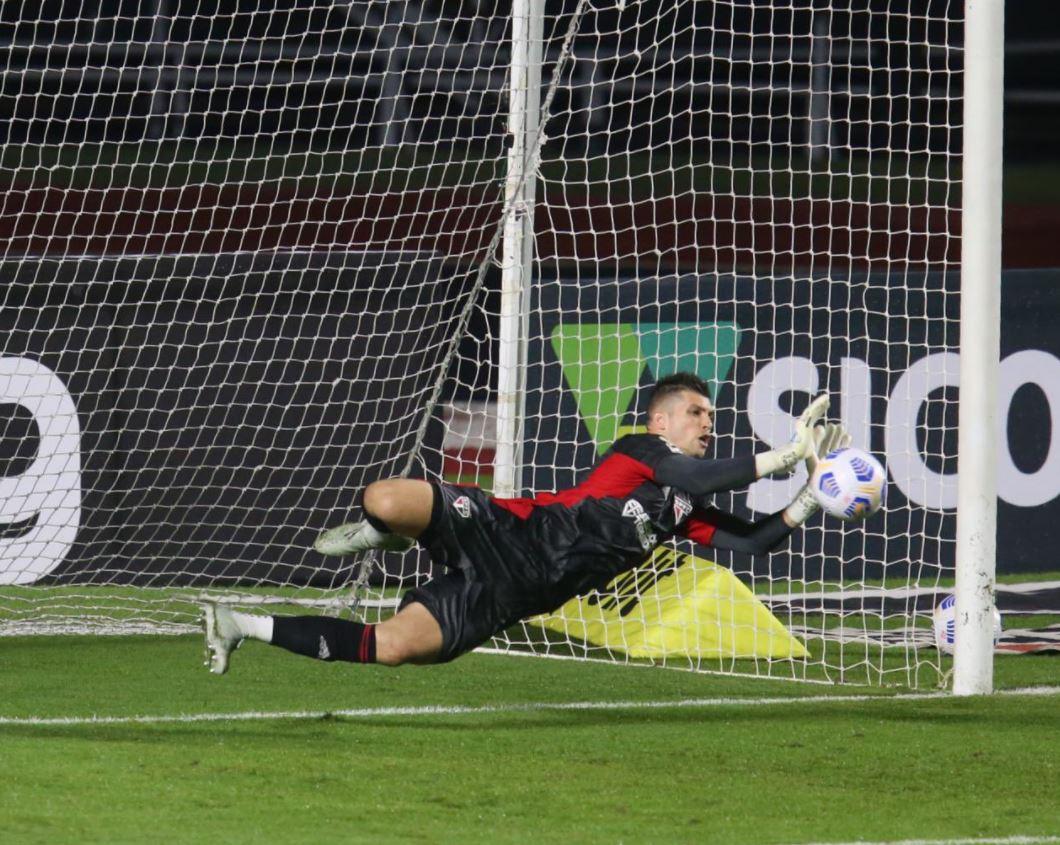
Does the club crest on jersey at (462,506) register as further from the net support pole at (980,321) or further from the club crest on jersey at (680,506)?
the net support pole at (980,321)

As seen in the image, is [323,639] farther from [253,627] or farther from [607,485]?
[607,485]

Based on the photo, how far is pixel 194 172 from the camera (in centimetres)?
1468

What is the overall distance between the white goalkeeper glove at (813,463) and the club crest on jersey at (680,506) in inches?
12.9

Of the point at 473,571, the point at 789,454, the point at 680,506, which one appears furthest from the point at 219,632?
the point at 789,454

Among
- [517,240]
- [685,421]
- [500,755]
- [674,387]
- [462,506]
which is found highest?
[517,240]

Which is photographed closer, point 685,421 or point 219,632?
point 219,632

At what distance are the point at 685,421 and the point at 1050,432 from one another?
3816 millimetres

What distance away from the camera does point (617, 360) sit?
8.62 meters

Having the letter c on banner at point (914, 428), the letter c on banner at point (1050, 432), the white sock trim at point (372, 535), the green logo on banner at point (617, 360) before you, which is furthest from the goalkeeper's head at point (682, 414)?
the letter c on banner at point (1050, 432)

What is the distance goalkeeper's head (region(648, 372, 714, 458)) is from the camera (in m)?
5.98

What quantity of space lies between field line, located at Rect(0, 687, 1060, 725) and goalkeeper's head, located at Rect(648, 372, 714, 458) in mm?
885

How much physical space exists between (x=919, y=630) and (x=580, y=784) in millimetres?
3714

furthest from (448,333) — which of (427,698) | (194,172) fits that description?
(194,172)

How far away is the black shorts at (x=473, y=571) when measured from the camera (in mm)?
5445
